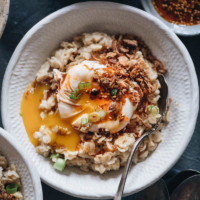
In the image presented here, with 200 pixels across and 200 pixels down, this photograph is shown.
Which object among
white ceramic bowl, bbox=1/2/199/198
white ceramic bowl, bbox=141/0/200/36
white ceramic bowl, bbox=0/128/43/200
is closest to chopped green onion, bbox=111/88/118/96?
white ceramic bowl, bbox=1/2/199/198

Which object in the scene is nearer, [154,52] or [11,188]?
[11,188]

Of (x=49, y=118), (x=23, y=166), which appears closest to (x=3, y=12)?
(x=49, y=118)

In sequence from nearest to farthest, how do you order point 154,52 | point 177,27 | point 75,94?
point 75,94 < point 154,52 < point 177,27

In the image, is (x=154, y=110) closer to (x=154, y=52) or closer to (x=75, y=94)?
(x=154, y=52)

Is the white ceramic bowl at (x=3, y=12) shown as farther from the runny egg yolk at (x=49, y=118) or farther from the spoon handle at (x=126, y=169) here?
the spoon handle at (x=126, y=169)

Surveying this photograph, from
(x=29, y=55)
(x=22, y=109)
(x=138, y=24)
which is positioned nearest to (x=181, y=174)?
(x=138, y=24)

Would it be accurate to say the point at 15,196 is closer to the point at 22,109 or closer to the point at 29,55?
the point at 22,109

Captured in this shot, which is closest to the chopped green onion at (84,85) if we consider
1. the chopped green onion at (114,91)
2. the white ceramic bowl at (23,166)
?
the chopped green onion at (114,91)
